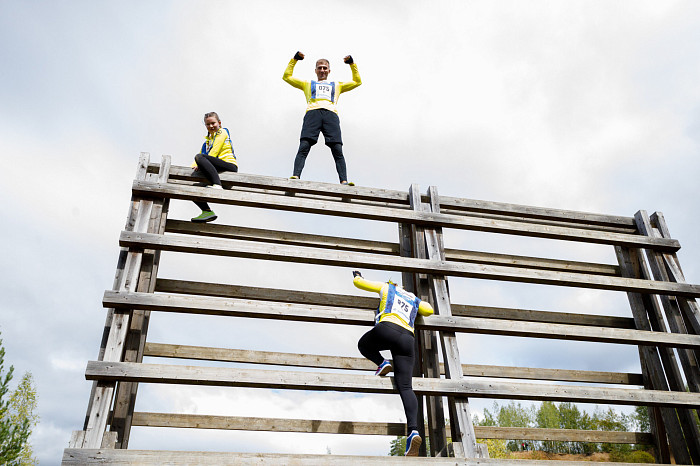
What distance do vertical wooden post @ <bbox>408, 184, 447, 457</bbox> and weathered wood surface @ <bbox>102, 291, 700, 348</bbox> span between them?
0.43 metres

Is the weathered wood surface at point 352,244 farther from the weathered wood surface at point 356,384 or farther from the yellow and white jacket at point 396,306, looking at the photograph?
the weathered wood surface at point 356,384

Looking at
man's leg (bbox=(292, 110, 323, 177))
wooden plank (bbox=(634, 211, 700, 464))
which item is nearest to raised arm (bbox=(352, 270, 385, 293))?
man's leg (bbox=(292, 110, 323, 177))

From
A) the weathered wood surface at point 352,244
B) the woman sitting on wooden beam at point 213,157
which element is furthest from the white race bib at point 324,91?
the weathered wood surface at point 352,244

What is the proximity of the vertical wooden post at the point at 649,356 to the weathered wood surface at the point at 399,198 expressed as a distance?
535 mm

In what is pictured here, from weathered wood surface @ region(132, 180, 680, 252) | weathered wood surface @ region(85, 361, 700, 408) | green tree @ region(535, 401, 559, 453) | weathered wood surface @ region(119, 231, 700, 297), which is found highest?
green tree @ region(535, 401, 559, 453)

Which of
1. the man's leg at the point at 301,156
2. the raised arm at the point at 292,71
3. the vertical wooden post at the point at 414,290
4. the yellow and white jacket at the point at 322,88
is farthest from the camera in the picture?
the raised arm at the point at 292,71

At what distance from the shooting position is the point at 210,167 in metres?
6.75

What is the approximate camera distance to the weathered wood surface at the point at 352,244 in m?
6.87

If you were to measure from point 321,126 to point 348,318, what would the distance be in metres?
3.45

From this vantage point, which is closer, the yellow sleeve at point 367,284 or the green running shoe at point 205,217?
the yellow sleeve at point 367,284

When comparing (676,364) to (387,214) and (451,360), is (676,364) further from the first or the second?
(387,214)

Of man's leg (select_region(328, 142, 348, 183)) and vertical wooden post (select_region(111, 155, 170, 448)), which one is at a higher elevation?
man's leg (select_region(328, 142, 348, 183))

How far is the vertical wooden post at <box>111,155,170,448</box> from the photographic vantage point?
546cm

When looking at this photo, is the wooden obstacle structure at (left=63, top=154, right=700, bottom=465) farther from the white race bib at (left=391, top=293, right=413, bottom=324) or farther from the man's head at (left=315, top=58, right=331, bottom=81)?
the man's head at (left=315, top=58, right=331, bottom=81)
